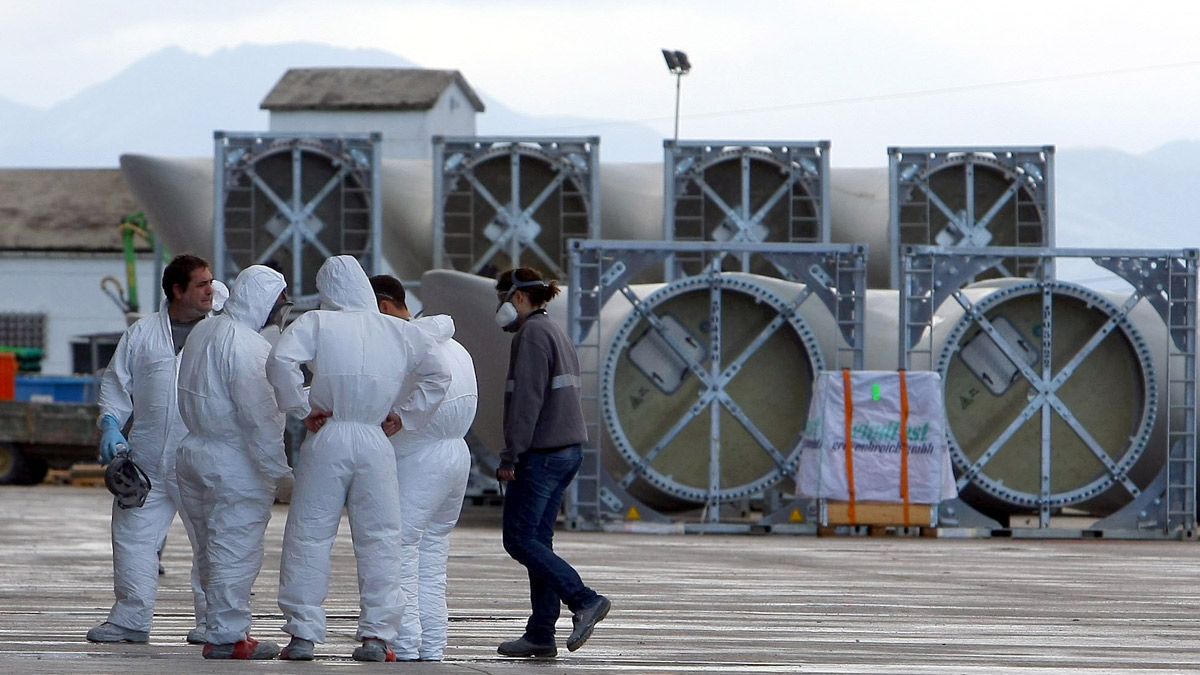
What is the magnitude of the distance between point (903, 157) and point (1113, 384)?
225 inches

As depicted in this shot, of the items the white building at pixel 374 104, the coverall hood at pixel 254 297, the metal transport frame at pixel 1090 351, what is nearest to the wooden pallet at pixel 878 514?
the metal transport frame at pixel 1090 351

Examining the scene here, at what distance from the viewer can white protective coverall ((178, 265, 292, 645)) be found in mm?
10188

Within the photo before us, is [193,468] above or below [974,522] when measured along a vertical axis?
above

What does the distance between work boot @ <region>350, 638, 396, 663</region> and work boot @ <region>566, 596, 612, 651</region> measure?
115cm

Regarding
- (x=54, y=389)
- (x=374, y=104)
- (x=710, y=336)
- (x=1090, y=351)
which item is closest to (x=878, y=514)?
(x=710, y=336)

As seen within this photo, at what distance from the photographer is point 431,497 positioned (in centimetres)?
1018

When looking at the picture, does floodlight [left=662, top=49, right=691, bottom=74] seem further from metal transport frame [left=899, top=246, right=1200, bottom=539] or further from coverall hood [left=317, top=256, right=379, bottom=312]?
coverall hood [left=317, top=256, right=379, bottom=312]

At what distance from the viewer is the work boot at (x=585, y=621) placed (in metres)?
10.5

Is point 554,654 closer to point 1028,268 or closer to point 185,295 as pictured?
point 185,295

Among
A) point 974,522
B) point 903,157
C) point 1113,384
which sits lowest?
point 974,522

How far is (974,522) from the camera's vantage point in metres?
25.2

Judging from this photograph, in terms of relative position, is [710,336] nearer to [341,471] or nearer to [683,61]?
[341,471]

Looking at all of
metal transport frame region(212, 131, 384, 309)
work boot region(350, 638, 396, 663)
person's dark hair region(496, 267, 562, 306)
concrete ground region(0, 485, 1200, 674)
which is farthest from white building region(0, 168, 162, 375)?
work boot region(350, 638, 396, 663)

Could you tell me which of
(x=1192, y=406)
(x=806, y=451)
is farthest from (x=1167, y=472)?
(x=806, y=451)
